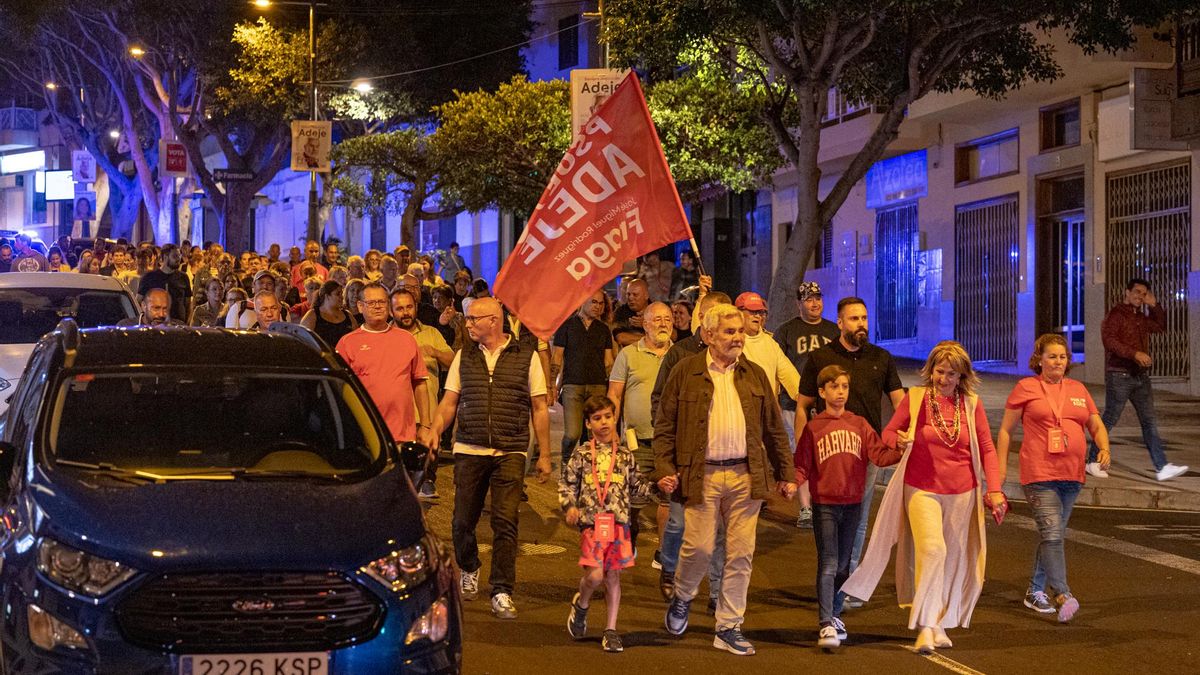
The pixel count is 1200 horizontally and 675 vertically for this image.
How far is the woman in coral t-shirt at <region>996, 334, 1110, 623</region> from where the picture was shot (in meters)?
8.75

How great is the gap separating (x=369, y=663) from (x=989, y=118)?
22.8 metres

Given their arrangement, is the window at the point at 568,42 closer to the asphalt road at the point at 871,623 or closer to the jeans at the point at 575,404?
the jeans at the point at 575,404

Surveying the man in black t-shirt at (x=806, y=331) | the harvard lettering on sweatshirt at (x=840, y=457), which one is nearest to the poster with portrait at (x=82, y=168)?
the man in black t-shirt at (x=806, y=331)

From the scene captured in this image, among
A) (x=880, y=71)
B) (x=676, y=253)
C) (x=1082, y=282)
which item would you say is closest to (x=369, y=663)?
(x=880, y=71)

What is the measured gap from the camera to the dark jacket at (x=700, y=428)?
772 cm

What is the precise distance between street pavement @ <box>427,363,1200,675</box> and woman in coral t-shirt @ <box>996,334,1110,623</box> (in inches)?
14.6

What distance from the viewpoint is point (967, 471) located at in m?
7.91

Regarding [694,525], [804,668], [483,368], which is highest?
[483,368]

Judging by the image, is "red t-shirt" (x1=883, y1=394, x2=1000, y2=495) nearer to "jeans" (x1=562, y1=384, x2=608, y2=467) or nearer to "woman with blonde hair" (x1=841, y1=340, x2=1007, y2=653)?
"woman with blonde hair" (x1=841, y1=340, x2=1007, y2=653)

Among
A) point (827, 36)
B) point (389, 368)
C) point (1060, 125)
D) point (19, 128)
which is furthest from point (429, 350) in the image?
point (19, 128)

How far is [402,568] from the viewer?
227 inches

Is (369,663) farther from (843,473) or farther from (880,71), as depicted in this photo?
(880,71)

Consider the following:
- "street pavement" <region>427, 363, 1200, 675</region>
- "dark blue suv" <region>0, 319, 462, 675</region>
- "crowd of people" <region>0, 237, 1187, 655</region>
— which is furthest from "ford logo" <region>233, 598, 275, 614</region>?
"crowd of people" <region>0, 237, 1187, 655</region>

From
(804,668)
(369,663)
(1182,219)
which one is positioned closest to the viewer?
(369,663)
